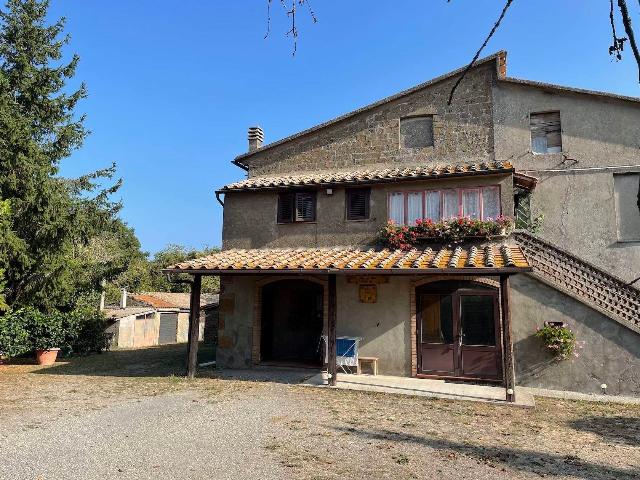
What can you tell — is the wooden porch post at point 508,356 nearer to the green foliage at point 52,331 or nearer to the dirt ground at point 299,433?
the dirt ground at point 299,433

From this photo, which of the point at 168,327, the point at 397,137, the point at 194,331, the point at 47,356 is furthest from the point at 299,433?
the point at 168,327

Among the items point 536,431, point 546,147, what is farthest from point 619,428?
point 546,147

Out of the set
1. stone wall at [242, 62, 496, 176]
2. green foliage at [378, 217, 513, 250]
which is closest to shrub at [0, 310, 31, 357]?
stone wall at [242, 62, 496, 176]

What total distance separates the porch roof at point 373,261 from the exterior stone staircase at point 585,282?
935 mm

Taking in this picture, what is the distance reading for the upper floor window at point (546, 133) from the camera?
1423 centimetres

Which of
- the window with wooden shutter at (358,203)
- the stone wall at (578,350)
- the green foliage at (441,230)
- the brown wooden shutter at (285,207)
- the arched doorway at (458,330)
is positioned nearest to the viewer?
the stone wall at (578,350)

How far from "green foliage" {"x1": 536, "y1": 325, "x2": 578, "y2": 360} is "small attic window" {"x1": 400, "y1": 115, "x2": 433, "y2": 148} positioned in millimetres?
7268

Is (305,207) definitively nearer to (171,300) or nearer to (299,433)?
(299,433)

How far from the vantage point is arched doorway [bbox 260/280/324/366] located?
51.4 feet

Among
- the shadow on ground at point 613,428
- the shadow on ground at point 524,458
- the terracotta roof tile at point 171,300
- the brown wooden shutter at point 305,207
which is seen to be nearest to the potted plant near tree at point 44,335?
the brown wooden shutter at point 305,207

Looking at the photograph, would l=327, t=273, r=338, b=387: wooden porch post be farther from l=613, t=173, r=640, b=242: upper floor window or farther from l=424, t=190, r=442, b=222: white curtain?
l=613, t=173, r=640, b=242: upper floor window

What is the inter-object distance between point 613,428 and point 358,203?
8512 millimetres

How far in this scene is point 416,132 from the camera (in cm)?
1541

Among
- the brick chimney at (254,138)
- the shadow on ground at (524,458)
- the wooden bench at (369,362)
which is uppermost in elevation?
the brick chimney at (254,138)
